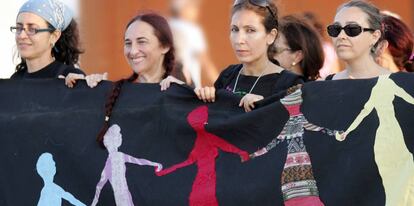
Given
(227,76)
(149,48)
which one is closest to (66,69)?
(149,48)

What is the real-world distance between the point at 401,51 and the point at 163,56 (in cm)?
137

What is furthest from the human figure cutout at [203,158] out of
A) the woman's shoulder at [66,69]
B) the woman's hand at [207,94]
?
the woman's shoulder at [66,69]

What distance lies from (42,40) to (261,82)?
122 cm

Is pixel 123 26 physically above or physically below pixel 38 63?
above

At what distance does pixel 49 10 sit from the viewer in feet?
20.6

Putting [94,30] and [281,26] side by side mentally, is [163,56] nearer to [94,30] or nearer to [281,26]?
[281,26]

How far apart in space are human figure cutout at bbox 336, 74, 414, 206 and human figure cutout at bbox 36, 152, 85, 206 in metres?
1.45

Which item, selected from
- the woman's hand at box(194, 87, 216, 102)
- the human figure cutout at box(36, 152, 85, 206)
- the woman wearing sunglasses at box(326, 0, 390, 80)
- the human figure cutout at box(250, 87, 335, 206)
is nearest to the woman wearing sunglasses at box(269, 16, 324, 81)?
the woman wearing sunglasses at box(326, 0, 390, 80)

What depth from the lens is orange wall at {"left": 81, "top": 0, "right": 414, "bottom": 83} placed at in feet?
35.9

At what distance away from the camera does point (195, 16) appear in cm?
1090

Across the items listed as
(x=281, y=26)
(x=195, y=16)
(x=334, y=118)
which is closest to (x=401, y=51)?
(x=281, y=26)

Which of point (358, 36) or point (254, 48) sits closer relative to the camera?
point (358, 36)

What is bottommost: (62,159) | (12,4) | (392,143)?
(392,143)

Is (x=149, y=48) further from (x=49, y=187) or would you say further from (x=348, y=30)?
(x=348, y=30)
